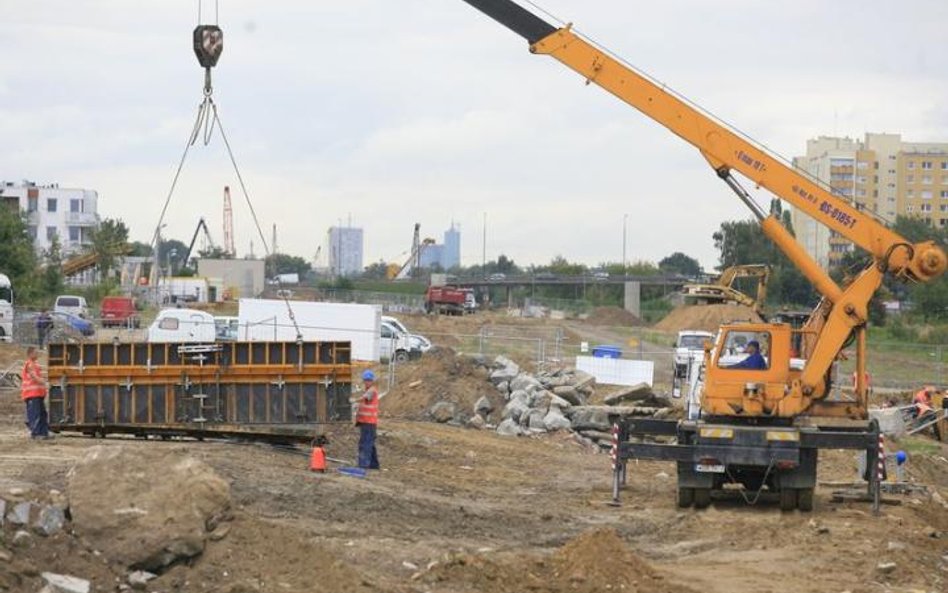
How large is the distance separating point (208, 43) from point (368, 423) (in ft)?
19.2

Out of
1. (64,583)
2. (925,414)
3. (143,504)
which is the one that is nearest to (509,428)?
(925,414)

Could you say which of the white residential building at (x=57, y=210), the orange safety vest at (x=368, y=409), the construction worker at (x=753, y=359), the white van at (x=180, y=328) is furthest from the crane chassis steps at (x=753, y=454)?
the white residential building at (x=57, y=210)

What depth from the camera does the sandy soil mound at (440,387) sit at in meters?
33.1

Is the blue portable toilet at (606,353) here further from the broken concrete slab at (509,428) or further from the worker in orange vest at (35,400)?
the worker in orange vest at (35,400)

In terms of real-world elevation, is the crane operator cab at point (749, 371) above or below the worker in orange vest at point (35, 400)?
above

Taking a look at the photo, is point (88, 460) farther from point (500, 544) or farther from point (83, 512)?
point (500, 544)

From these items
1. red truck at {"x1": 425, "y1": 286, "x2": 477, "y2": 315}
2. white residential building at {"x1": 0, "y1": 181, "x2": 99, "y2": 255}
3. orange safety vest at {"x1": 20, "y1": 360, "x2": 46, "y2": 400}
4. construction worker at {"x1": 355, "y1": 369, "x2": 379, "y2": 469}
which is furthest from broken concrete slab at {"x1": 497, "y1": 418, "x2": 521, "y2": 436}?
white residential building at {"x1": 0, "y1": 181, "x2": 99, "y2": 255}

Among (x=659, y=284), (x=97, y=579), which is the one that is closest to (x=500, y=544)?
(x=97, y=579)

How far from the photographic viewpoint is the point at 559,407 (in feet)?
103

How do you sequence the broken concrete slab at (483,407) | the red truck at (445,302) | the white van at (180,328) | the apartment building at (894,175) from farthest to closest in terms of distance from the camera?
the apartment building at (894,175), the red truck at (445,302), the white van at (180,328), the broken concrete slab at (483,407)

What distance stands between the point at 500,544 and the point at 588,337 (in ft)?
175

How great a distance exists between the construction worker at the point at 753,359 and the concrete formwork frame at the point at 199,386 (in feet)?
20.1

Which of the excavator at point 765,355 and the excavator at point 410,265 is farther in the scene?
the excavator at point 410,265

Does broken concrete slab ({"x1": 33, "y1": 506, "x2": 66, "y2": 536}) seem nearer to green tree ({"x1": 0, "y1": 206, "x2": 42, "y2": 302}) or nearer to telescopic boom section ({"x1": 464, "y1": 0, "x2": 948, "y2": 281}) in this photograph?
telescopic boom section ({"x1": 464, "y1": 0, "x2": 948, "y2": 281})
